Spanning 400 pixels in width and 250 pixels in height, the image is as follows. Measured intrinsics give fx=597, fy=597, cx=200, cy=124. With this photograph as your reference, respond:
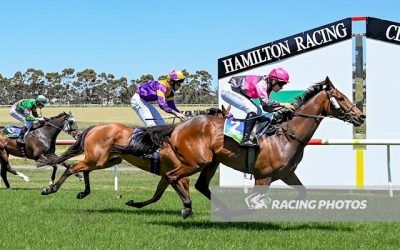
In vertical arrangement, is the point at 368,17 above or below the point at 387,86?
above

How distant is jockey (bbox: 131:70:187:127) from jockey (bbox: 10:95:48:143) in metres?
4.66

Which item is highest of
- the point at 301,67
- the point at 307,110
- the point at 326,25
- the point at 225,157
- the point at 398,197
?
the point at 326,25

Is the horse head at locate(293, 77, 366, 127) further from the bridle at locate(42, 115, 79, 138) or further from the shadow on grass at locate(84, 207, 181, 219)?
the bridle at locate(42, 115, 79, 138)

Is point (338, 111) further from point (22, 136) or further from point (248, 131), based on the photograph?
point (22, 136)

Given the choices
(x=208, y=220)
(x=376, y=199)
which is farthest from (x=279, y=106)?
(x=376, y=199)

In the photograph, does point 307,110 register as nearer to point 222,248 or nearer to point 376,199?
point 222,248

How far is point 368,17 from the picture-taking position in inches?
487

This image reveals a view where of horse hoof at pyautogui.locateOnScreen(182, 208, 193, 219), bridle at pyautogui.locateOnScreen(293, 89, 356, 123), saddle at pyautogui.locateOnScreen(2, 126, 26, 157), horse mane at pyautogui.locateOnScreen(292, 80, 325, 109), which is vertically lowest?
horse hoof at pyautogui.locateOnScreen(182, 208, 193, 219)

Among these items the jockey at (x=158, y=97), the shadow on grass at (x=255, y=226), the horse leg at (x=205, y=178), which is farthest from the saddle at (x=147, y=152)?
the shadow on grass at (x=255, y=226)

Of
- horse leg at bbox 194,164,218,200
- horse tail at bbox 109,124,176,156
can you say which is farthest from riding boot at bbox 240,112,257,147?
horse tail at bbox 109,124,176,156

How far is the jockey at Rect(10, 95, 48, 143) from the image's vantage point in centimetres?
1284

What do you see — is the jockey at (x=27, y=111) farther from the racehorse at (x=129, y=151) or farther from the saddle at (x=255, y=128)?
the saddle at (x=255, y=128)

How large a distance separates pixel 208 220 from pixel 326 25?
6.60 m

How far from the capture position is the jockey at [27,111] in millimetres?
12844
